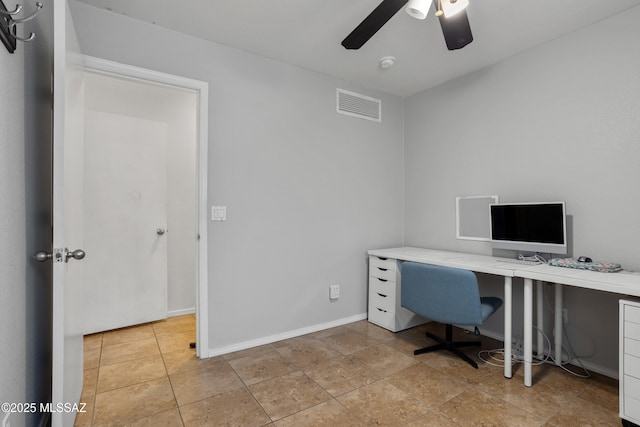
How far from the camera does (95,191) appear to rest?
292 cm

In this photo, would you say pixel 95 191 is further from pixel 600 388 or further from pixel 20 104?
pixel 600 388

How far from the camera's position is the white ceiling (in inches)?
80.0

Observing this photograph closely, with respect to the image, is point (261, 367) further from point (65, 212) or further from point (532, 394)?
point (532, 394)

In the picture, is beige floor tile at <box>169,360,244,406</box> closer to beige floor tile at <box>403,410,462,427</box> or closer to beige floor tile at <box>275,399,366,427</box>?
beige floor tile at <box>275,399,366,427</box>

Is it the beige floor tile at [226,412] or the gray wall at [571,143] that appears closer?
the beige floor tile at [226,412]

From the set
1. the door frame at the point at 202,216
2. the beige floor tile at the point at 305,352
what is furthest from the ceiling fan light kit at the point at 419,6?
the beige floor tile at the point at 305,352

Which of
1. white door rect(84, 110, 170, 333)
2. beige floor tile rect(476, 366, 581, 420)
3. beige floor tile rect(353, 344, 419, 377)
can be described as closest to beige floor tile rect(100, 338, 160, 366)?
white door rect(84, 110, 170, 333)

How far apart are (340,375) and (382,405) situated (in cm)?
40

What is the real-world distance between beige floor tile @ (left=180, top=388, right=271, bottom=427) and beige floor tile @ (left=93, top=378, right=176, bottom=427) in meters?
0.16

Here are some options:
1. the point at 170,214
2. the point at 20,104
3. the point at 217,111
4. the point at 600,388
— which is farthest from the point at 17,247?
the point at 600,388

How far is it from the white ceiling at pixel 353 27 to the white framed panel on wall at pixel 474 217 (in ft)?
3.97

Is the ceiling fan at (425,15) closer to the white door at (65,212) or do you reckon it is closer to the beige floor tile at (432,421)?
the white door at (65,212)

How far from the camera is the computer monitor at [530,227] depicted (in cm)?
221

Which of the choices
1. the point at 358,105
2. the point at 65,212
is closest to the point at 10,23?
the point at 65,212
